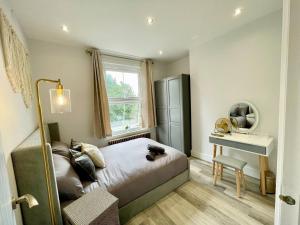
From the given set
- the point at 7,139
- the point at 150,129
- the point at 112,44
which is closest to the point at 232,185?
the point at 150,129

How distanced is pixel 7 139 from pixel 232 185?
9.64 ft

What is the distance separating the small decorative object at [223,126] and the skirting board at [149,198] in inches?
39.6

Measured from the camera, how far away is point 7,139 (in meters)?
1.02

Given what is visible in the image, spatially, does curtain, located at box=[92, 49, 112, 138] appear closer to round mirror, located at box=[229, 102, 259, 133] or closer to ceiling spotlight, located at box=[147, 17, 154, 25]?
ceiling spotlight, located at box=[147, 17, 154, 25]

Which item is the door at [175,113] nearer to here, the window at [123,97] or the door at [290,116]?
the window at [123,97]

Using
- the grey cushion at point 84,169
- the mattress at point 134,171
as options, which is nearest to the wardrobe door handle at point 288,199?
the mattress at point 134,171

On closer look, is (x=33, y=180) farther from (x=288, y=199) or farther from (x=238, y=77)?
(x=238, y=77)

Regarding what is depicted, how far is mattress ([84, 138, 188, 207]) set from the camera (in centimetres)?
164

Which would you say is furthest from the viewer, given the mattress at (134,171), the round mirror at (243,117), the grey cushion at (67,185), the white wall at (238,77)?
the round mirror at (243,117)

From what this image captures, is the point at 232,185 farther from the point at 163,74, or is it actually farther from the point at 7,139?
the point at 163,74

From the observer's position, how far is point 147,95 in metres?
3.82

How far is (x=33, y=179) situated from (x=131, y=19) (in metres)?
2.19

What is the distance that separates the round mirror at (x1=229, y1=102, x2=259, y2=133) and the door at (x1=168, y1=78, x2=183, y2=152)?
1129mm

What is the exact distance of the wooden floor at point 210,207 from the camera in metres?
1.67
